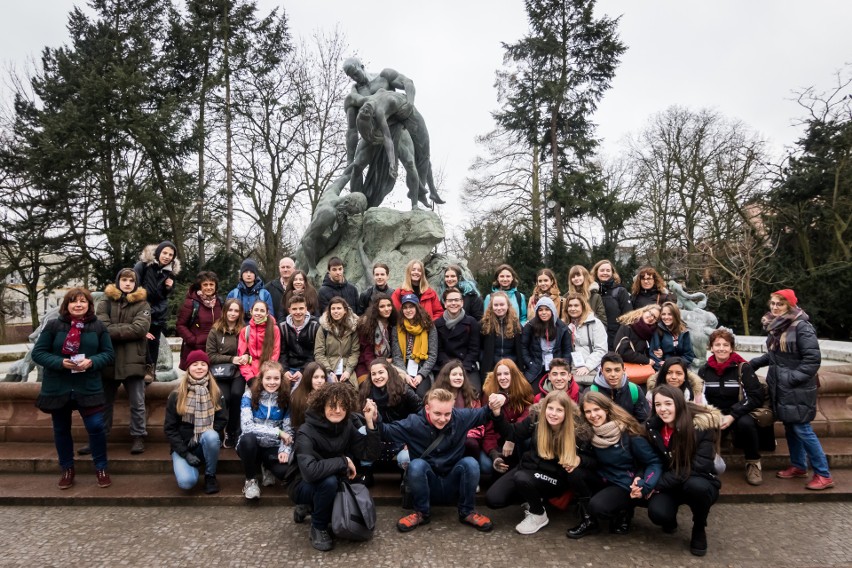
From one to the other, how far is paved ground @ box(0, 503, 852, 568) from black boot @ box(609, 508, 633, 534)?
0.20 feet

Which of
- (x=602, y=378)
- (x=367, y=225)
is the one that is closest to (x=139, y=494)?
(x=602, y=378)

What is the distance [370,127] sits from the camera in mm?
8461

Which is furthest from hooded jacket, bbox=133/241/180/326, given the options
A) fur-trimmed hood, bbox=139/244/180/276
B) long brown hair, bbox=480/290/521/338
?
long brown hair, bbox=480/290/521/338

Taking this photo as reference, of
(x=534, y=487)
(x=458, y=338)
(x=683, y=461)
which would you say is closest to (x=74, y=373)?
(x=458, y=338)

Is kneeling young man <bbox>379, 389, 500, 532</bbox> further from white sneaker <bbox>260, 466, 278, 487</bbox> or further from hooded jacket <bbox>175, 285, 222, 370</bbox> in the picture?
hooded jacket <bbox>175, 285, 222, 370</bbox>

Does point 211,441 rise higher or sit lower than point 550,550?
higher

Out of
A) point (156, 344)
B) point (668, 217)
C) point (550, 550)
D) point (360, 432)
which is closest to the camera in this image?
point (550, 550)

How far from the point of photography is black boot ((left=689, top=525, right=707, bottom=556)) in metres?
3.28

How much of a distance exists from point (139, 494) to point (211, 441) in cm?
70

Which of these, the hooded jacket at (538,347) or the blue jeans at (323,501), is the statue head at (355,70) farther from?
the blue jeans at (323,501)

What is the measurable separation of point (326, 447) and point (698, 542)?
246 cm

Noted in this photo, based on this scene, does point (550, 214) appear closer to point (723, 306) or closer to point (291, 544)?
point (723, 306)

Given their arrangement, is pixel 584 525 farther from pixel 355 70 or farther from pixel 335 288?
pixel 355 70

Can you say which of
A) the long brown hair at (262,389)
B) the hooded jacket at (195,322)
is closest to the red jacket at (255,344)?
the long brown hair at (262,389)
